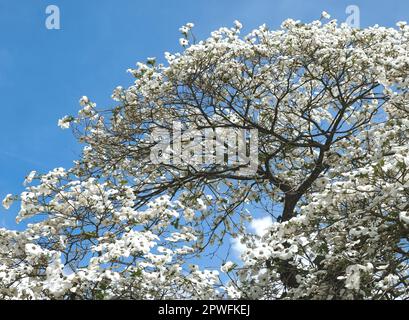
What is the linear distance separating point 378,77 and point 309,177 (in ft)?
6.99

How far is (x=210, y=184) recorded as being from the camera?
11.0 m

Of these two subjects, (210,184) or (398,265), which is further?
(210,184)

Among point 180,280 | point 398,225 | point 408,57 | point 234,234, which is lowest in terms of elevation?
point 180,280

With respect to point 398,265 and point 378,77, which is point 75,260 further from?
point 378,77

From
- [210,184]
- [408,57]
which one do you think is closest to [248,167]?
[210,184]

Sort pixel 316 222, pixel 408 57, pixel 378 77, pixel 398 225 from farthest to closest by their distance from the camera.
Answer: pixel 378 77, pixel 408 57, pixel 316 222, pixel 398 225

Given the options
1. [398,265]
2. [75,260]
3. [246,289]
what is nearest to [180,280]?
[246,289]

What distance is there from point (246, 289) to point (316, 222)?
3.99 feet
